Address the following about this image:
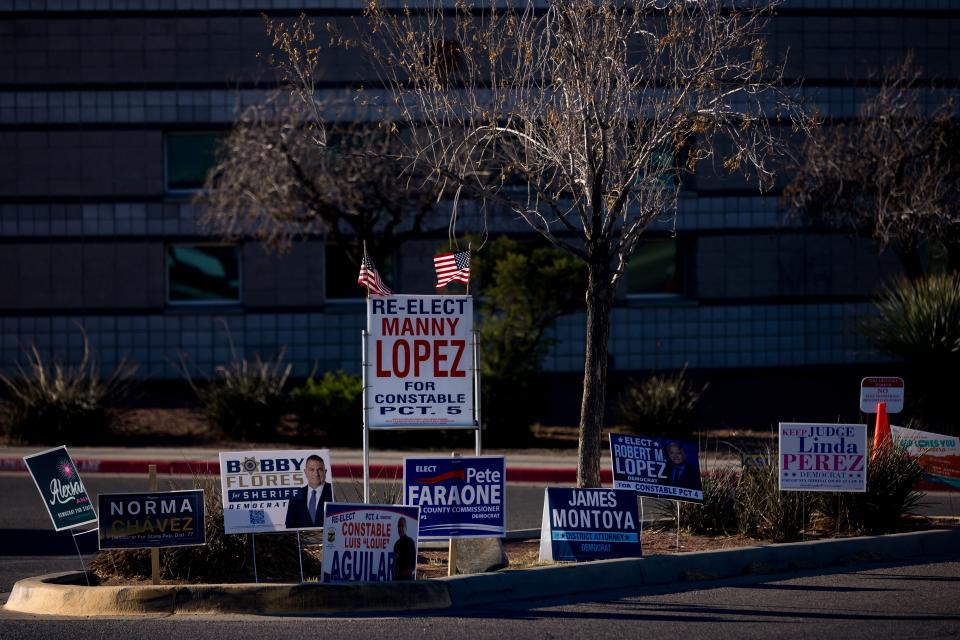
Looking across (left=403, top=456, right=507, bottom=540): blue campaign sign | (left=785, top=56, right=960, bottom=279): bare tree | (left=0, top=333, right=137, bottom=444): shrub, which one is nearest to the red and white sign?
(left=403, top=456, right=507, bottom=540): blue campaign sign

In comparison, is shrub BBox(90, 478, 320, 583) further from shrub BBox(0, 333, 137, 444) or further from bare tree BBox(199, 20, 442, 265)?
bare tree BBox(199, 20, 442, 265)

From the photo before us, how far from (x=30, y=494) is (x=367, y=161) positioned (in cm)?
734

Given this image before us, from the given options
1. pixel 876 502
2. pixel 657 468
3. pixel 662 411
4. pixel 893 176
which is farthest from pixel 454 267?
pixel 893 176

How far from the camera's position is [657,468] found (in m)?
9.45

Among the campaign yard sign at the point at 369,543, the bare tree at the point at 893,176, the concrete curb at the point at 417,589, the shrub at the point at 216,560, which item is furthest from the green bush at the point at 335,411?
the campaign yard sign at the point at 369,543

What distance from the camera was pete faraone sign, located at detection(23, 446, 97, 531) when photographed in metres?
8.18

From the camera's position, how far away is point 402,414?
9328mm

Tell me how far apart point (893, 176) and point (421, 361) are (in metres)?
11.7

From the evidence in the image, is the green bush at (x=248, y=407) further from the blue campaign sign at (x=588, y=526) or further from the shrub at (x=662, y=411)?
the blue campaign sign at (x=588, y=526)

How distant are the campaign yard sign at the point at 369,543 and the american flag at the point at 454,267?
7.66 feet

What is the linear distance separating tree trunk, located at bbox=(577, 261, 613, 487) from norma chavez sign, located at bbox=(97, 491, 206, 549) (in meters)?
3.30

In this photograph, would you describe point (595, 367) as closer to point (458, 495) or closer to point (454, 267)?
point (454, 267)

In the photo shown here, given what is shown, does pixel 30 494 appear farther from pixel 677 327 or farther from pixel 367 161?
pixel 677 327

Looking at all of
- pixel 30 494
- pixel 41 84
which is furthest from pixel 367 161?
pixel 41 84
